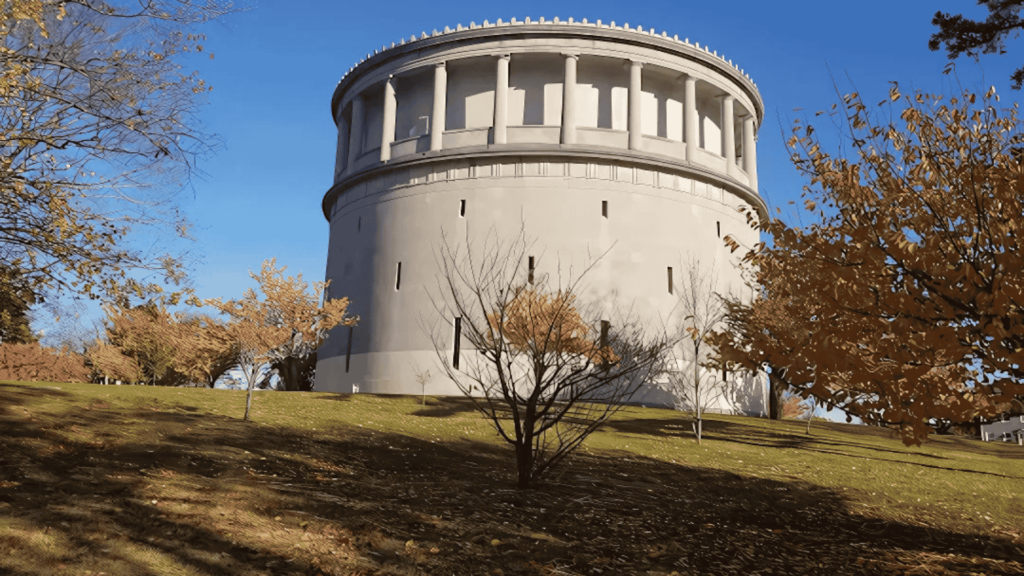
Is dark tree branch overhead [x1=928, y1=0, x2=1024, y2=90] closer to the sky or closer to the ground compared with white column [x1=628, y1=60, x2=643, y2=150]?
closer to the ground

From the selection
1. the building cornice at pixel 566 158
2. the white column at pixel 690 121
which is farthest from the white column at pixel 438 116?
the white column at pixel 690 121

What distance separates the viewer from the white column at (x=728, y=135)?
132ft

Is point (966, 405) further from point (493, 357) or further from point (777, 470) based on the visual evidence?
point (777, 470)

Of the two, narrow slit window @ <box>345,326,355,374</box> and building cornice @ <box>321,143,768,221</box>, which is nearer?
building cornice @ <box>321,143,768,221</box>

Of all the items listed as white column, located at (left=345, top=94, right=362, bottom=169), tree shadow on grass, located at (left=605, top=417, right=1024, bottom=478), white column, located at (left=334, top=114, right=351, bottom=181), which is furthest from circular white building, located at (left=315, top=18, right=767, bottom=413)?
tree shadow on grass, located at (left=605, top=417, right=1024, bottom=478)

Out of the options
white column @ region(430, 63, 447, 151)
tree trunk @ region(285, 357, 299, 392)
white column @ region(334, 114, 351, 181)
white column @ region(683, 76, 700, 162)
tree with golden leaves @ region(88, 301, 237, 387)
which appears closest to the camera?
tree with golden leaves @ region(88, 301, 237, 387)

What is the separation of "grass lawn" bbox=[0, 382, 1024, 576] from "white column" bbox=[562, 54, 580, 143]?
21.8m

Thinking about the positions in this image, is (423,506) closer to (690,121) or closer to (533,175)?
(533,175)

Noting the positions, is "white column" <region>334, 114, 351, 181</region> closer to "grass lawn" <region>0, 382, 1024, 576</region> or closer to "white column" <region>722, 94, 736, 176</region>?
"white column" <region>722, 94, 736, 176</region>

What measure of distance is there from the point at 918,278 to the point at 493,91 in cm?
3301

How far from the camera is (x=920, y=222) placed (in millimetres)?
7871

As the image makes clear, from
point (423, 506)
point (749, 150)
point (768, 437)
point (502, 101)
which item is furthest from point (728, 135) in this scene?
point (423, 506)

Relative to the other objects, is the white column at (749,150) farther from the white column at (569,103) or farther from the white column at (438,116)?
the white column at (438,116)

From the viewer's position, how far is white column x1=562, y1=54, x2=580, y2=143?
35969 mm
